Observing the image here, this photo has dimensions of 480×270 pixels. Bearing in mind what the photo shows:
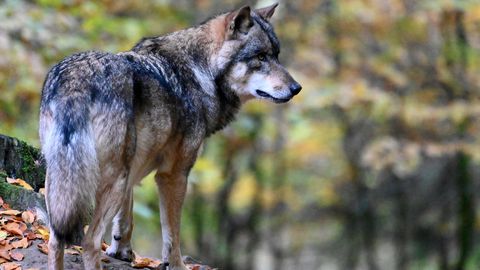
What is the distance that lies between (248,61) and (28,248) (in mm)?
2412

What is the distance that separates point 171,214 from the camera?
5766 millimetres

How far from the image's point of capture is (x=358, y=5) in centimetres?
1587

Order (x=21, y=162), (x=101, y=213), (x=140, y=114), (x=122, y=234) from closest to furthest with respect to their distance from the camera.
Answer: (x=101, y=213), (x=140, y=114), (x=122, y=234), (x=21, y=162)

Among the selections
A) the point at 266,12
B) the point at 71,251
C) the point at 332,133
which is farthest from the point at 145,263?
the point at 332,133

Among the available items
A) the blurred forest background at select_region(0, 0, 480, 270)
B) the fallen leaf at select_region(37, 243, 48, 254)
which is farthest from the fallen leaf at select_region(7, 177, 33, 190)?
the blurred forest background at select_region(0, 0, 480, 270)

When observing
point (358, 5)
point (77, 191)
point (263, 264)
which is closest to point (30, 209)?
point (77, 191)

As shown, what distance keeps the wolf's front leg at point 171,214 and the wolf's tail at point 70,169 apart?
106 cm

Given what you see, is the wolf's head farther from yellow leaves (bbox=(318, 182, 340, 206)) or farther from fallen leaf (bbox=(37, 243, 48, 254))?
yellow leaves (bbox=(318, 182, 340, 206))

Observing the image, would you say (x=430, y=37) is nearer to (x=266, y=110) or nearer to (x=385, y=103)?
(x=385, y=103)

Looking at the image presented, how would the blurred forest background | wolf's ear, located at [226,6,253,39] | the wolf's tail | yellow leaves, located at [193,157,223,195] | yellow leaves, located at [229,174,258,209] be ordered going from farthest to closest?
yellow leaves, located at [229,174,258,209], the blurred forest background, yellow leaves, located at [193,157,223,195], wolf's ear, located at [226,6,253,39], the wolf's tail

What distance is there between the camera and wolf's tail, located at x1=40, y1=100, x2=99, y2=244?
4602mm

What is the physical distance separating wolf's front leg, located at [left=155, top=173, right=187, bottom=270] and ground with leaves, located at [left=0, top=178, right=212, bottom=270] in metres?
0.17

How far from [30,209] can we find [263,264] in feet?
64.7

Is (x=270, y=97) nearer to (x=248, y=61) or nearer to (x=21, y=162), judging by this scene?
(x=248, y=61)
